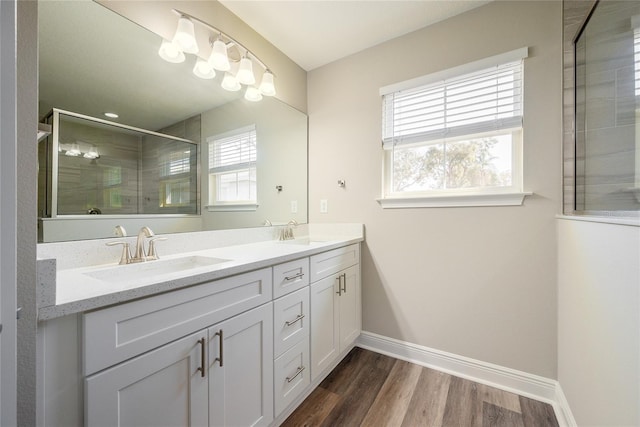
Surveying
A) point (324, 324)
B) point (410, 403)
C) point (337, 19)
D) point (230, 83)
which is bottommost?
point (410, 403)

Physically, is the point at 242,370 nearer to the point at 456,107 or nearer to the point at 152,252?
the point at 152,252

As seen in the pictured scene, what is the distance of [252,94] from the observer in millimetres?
1882

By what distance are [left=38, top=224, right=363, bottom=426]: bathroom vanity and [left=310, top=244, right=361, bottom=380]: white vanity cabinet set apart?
0.01 m

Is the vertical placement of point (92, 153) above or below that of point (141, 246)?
above

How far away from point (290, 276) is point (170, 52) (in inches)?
53.5

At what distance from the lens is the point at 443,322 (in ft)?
5.87

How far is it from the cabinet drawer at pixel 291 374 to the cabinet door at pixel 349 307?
16.8 inches

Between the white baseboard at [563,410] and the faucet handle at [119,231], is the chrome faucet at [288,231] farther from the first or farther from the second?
the white baseboard at [563,410]

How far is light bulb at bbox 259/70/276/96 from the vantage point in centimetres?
188

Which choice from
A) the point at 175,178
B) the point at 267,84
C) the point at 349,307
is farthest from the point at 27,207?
the point at 349,307

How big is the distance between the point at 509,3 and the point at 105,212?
2.51m

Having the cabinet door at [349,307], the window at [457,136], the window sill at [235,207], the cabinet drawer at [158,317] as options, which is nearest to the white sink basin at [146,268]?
the cabinet drawer at [158,317]

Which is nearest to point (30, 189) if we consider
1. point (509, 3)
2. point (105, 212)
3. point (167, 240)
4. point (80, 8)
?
point (105, 212)

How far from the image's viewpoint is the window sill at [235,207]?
5.44 ft
